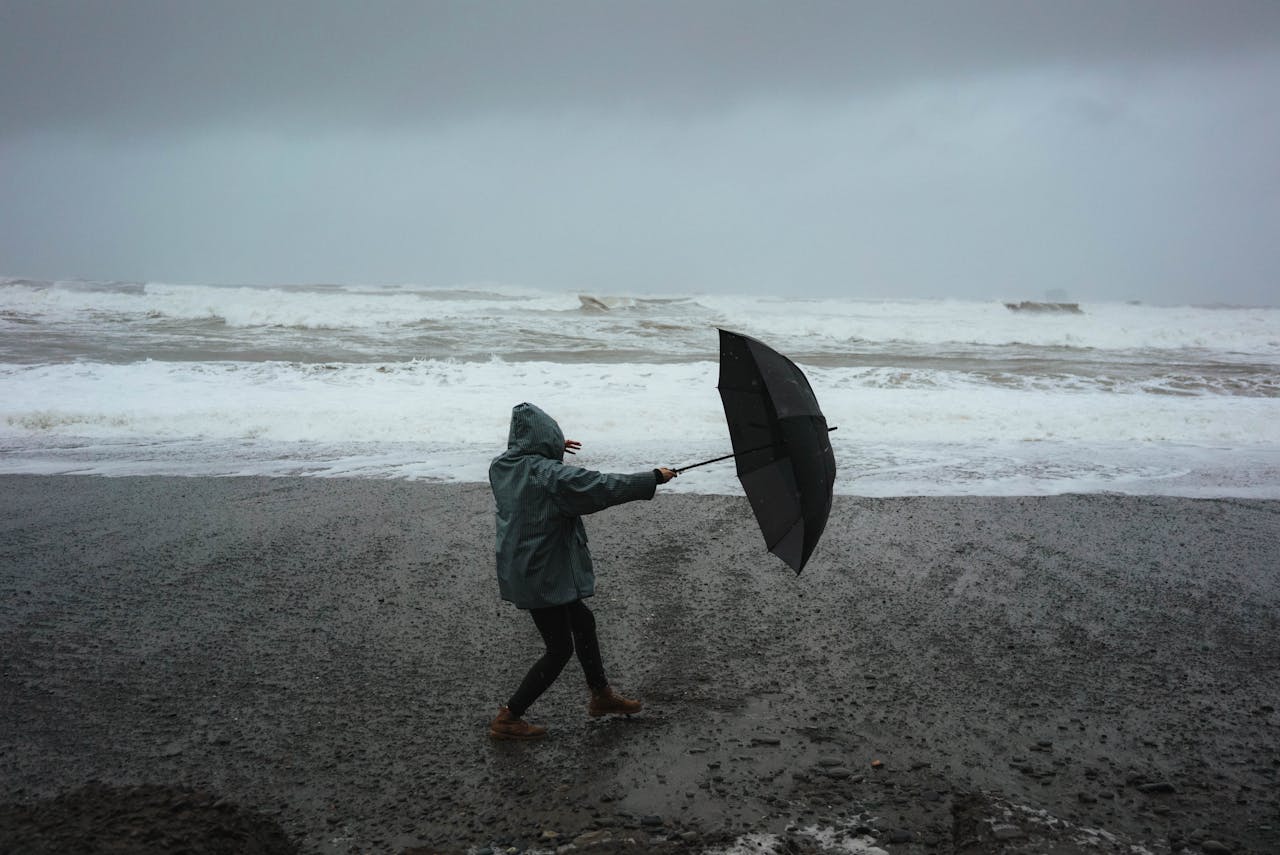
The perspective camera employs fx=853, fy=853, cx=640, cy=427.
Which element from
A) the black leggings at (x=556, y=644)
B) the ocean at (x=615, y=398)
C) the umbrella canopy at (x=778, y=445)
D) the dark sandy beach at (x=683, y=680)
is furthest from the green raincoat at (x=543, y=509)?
the ocean at (x=615, y=398)

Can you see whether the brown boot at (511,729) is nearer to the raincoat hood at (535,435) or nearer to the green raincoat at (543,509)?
the green raincoat at (543,509)

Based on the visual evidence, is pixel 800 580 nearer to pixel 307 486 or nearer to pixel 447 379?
pixel 307 486

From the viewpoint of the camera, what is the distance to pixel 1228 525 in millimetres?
6809

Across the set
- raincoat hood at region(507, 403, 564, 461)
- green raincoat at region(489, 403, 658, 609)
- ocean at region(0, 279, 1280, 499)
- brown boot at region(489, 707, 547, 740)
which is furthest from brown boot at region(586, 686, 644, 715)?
ocean at region(0, 279, 1280, 499)

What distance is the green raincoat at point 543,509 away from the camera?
342cm

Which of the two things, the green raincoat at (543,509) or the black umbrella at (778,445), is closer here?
the green raincoat at (543,509)

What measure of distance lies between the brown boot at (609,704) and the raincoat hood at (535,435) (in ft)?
3.66

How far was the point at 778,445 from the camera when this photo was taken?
3.64 metres

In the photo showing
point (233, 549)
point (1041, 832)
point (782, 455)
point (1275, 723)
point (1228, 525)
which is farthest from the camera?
point (1228, 525)

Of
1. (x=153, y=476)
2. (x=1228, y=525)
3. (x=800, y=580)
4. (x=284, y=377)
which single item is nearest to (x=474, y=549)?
(x=800, y=580)

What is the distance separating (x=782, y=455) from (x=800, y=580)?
7.63 ft

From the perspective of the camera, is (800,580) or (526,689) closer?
(526,689)

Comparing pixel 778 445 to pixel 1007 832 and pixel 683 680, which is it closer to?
pixel 683 680

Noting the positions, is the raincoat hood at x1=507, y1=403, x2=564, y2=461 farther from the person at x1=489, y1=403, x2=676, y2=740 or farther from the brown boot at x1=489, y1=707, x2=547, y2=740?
the brown boot at x1=489, y1=707, x2=547, y2=740
